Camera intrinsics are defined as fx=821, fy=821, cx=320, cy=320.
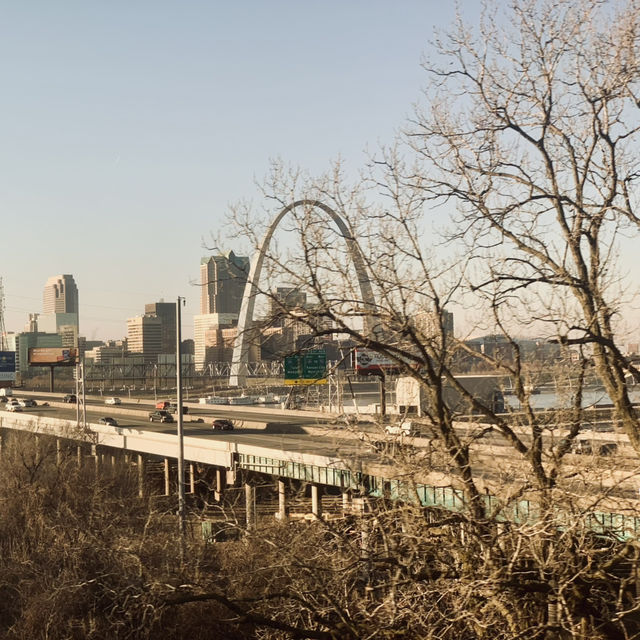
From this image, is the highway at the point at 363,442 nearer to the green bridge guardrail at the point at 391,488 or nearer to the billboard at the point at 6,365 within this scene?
the green bridge guardrail at the point at 391,488

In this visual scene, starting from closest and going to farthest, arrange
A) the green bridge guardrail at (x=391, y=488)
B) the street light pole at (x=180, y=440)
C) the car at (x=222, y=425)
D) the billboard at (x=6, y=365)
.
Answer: the green bridge guardrail at (x=391, y=488), the street light pole at (x=180, y=440), the car at (x=222, y=425), the billboard at (x=6, y=365)

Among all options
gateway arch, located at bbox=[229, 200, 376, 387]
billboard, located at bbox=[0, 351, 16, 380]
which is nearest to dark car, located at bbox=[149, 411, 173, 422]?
gateway arch, located at bbox=[229, 200, 376, 387]

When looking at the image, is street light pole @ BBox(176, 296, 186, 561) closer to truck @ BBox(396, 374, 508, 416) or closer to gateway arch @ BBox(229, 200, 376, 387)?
truck @ BBox(396, 374, 508, 416)

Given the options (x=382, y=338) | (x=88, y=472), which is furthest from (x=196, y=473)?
(x=382, y=338)

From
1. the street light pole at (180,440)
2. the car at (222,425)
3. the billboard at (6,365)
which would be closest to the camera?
the street light pole at (180,440)

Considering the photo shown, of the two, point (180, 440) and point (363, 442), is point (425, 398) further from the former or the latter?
point (180, 440)

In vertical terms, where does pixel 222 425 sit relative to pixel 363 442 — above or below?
below

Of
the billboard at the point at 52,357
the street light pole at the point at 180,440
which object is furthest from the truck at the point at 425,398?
the billboard at the point at 52,357

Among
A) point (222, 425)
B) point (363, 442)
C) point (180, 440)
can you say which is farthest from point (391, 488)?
point (222, 425)

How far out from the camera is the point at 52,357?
4764 inches

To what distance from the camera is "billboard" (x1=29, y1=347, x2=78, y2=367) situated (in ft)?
393

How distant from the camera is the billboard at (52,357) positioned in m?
120

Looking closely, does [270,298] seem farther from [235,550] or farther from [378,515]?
[235,550]

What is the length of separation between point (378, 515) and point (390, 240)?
2.76 m
